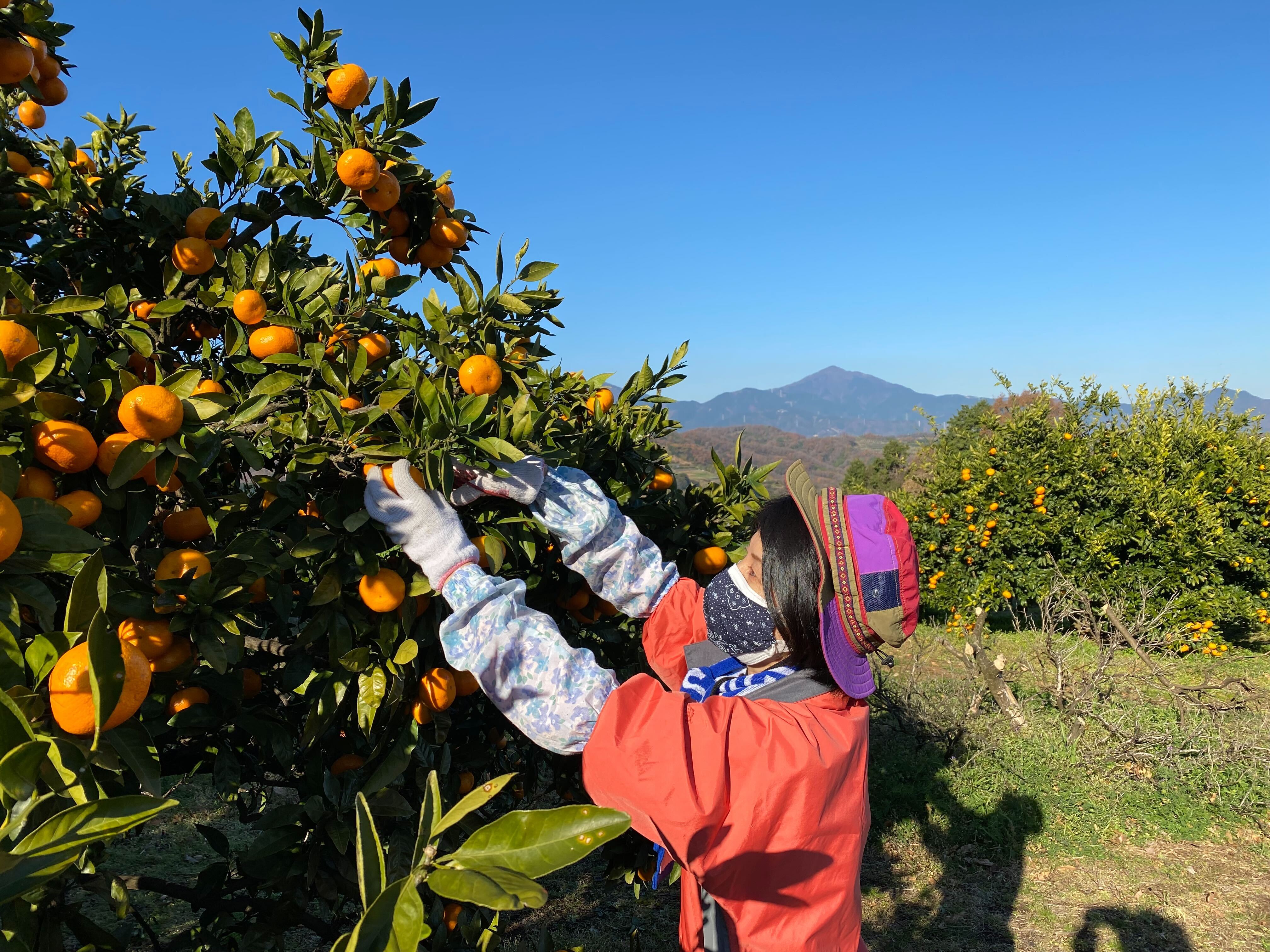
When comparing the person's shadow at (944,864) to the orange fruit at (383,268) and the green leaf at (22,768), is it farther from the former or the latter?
the green leaf at (22,768)

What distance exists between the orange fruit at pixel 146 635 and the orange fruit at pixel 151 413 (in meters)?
0.26

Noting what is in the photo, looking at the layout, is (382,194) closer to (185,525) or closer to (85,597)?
(185,525)

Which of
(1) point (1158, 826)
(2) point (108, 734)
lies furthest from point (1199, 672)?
(2) point (108, 734)

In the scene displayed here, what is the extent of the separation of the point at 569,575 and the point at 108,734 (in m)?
1.12

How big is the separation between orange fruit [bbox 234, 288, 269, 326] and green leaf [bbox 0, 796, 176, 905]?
→ 3.72ft

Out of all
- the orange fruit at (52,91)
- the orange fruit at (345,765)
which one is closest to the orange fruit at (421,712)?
the orange fruit at (345,765)

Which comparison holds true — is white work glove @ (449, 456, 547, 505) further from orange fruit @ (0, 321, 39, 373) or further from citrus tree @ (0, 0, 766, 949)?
orange fruit @ (0, 321, 39, 373)

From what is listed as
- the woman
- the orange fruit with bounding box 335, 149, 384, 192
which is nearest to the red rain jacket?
the woman

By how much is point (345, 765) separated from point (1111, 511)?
7.95 meters

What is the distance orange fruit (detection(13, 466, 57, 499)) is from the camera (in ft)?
3.13

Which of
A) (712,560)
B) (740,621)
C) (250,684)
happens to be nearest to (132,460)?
(250,684)

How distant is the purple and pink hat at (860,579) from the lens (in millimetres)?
1326

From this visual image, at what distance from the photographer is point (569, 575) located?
1.88m

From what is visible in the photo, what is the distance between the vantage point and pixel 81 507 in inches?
39.9
